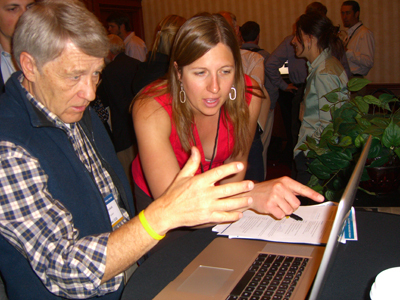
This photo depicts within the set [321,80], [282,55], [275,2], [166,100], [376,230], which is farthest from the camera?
[275,2]

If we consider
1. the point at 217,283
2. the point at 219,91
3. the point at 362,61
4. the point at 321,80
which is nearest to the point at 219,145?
the point at 219,91

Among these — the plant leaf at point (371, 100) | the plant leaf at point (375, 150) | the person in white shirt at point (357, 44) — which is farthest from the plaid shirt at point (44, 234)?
the person in white shirt at point (357, 44)

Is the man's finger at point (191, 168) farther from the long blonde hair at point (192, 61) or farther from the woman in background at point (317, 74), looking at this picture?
the woman in background at point (317, 74)

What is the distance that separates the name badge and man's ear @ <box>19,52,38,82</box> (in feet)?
1.57

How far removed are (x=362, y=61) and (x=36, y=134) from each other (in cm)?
394

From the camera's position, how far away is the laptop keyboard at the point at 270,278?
779mm

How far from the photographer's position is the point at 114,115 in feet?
10.1

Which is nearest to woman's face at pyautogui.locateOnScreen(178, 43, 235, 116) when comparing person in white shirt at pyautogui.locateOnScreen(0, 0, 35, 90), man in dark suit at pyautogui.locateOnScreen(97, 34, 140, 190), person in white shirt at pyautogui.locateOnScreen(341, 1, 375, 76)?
person in white shirt at pyautogui.locateOnScreen(0, 0, 35, 90)

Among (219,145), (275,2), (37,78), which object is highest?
(275,2)

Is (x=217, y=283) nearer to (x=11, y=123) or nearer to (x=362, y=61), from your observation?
(x=11, y=123)

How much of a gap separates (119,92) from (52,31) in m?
2.02

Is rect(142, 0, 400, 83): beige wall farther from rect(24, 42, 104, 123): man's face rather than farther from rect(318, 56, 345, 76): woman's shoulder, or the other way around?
rect(24, 42, 104, 123): man's face

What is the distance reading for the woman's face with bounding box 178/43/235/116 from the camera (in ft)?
4.46

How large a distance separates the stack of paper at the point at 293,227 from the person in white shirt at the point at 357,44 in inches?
130
